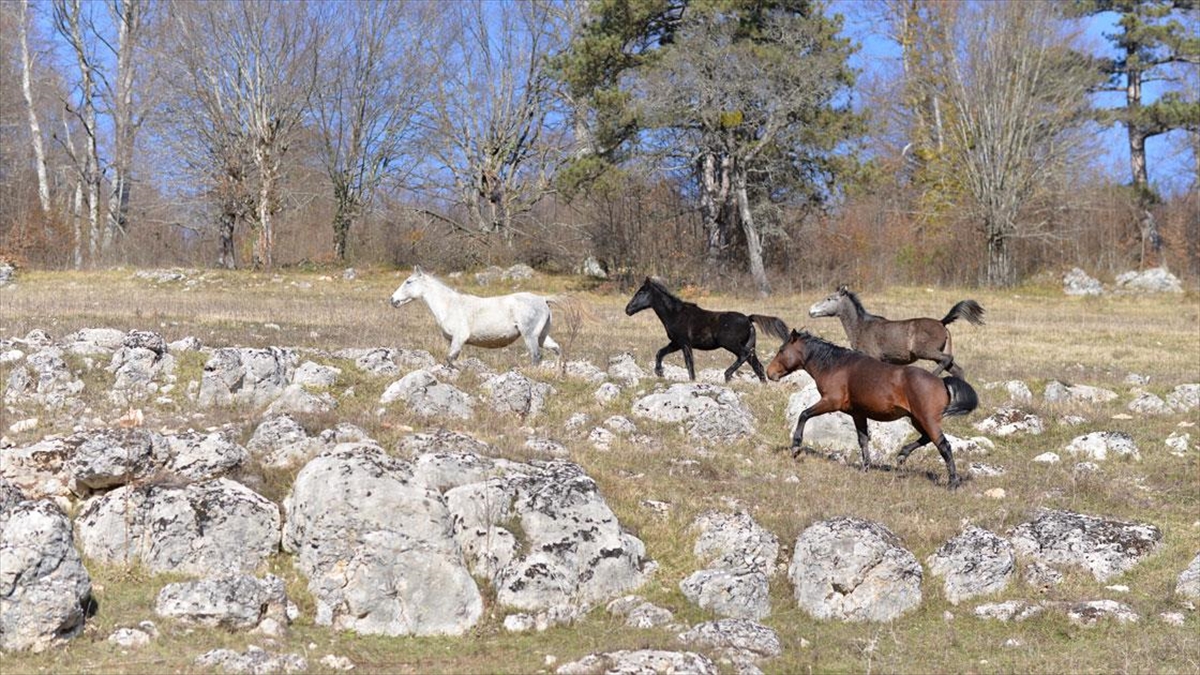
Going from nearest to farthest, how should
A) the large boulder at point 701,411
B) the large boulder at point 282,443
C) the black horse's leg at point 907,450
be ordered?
the large boulder at point 282,443 → the black horse's leg at point 907,450 → the large boulder at point 701,411

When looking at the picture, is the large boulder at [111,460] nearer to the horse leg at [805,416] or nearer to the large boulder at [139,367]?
the large boulder at [139,367]

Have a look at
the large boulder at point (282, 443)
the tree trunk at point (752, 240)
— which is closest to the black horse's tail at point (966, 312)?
the large boulder at point (282, 443)

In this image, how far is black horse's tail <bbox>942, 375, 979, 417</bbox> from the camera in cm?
1263

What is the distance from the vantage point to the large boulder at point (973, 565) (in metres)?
10.4

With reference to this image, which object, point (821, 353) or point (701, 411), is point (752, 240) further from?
point (821, 353)

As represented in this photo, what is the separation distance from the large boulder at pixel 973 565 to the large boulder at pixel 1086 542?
1.61ft

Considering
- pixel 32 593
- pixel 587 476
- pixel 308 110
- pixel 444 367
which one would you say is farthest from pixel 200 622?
pixel 308 110

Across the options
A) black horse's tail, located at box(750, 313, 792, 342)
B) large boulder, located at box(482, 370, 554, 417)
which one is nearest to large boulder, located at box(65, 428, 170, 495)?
large boulder, located at box(482, 370, 554, 417)

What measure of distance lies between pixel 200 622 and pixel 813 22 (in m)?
31.3

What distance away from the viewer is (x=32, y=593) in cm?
843

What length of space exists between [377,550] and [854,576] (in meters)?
3.96

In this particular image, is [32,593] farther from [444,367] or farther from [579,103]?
[579,103]

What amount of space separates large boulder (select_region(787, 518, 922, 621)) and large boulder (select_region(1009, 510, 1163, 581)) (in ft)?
4.97

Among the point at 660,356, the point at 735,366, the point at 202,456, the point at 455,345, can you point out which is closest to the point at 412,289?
the point at 455,345
